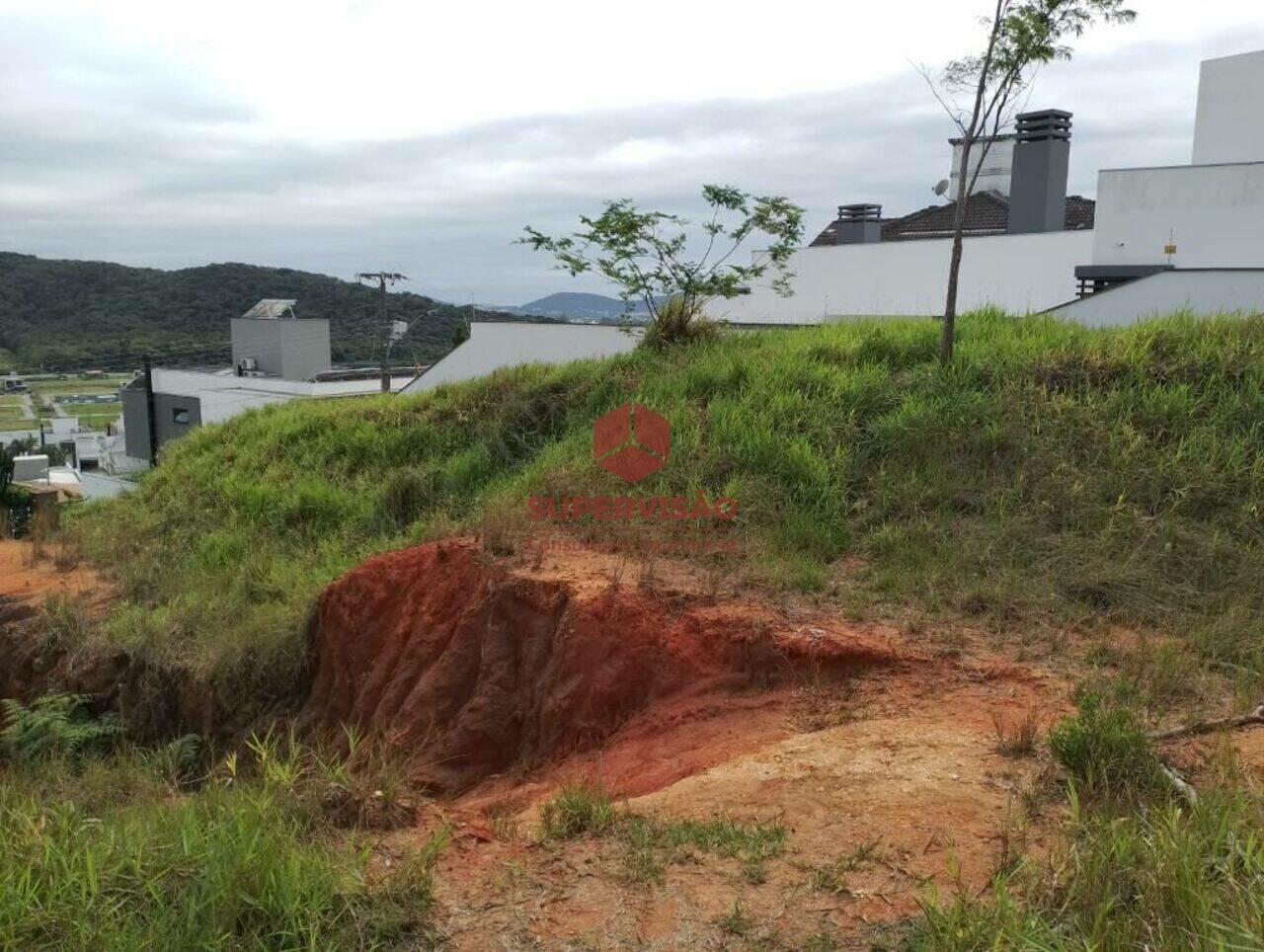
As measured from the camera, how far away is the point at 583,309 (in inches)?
766

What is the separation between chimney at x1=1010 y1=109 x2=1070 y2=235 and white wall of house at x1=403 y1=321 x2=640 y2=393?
963 centimetres

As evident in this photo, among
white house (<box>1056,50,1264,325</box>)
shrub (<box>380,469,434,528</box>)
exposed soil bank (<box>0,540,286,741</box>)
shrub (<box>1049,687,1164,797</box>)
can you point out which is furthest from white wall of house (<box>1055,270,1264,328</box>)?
Answer: exposed soil bank (<box>0,540,286,741</box>)

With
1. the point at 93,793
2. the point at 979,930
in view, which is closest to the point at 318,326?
the point at 93,793

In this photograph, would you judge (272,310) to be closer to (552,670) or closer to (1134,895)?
(552,670)

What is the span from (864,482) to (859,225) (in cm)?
1946

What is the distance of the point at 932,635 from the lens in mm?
5316

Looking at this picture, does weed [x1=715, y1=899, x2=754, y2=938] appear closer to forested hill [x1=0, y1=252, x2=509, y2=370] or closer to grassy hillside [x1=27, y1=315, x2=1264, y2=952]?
grassy hillside [x1=27, y1=315, x2=1264, y2=952]

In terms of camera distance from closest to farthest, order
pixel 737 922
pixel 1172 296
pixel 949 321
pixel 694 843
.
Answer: pixel 737 922 < pixel 694 843 < pixel 949 321 < pixel 1172 296

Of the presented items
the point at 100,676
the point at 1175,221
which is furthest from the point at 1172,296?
the point at 100,676

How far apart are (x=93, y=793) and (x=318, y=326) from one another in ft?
118

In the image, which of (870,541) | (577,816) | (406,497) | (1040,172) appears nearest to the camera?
(577,816)

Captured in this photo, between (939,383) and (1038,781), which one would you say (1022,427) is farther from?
(1038,781)

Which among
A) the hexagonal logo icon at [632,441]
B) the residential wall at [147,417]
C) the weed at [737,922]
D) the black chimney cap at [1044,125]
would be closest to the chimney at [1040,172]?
the black chimney cap at [1044,125]

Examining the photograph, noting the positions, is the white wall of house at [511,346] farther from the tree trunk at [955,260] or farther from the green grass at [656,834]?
the green grass at [656,834]
